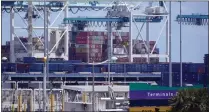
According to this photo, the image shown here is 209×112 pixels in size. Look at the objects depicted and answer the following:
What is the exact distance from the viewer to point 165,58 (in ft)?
72.7

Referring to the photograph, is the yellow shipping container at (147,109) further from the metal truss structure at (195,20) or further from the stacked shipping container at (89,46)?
the stacked shipping container at (89,46)

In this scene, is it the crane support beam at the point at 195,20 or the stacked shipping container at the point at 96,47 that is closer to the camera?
the crane support beam at the point at 195,20

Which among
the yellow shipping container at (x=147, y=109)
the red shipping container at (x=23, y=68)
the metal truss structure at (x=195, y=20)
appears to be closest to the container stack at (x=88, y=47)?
the red shipping container at (x=23, y=68)

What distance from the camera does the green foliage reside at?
5.18m

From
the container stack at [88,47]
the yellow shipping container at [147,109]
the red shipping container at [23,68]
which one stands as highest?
the container stack at [88,47]

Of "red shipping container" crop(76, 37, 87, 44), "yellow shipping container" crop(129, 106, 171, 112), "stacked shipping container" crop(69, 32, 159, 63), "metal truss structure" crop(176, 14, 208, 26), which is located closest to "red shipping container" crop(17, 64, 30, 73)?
"stacked shipping container" crop(69, 32, 159, 63)

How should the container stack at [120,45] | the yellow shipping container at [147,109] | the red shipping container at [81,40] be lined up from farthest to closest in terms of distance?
the container stack at [120,45] < the red shipping container at [81,40] < the yellow shipping container at [147,109]

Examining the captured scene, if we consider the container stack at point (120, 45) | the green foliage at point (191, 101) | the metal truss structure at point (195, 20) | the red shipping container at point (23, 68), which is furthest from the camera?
the container stack at point (120, 45)

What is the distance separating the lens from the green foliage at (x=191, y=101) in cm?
518

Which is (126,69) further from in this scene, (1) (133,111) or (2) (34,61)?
(1) (133,111)

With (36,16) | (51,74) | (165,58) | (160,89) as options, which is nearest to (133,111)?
(160,89)

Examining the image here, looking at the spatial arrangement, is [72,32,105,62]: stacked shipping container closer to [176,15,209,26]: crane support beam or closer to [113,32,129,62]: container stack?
[113,32,129,62]: container stack

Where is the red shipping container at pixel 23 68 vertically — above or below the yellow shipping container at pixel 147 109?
above

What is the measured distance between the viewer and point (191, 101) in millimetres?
5371
